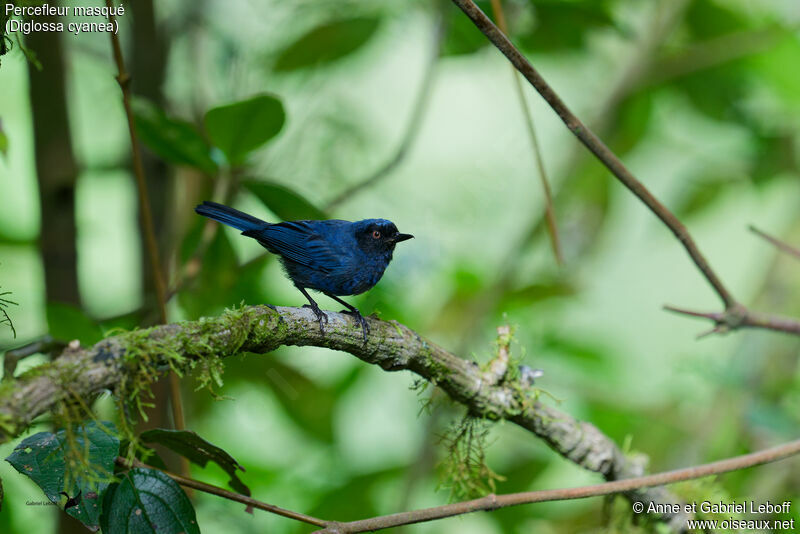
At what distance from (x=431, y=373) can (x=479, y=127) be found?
3.36 metres

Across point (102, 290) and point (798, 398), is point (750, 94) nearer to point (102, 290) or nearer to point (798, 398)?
point (798, 398)

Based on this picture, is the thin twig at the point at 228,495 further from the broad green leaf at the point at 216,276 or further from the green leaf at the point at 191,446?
the broad green leaf at the point at 216,276

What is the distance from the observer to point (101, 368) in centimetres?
117

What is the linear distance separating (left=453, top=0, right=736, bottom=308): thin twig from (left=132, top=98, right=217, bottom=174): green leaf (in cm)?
99

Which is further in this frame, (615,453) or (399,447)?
(399,447)

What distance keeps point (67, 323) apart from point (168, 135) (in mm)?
620

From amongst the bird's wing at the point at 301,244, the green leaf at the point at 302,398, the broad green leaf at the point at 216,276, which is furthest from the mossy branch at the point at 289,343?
the green leaf at the point at 302,398

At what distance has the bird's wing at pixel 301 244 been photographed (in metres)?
2.38

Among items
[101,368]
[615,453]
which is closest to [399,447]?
[615,453]

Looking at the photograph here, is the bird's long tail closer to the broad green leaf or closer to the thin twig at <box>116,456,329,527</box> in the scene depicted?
the broad green leaf

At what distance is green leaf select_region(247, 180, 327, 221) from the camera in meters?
2.05

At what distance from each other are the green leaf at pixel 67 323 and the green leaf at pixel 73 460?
674mm

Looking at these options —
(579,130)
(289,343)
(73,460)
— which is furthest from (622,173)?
(73,460)

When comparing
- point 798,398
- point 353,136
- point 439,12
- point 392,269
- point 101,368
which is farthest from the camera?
point 353,136
